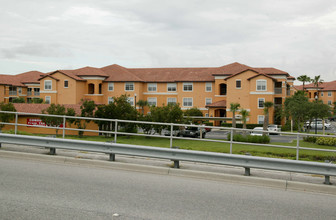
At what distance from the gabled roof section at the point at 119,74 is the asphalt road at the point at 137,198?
60.1 meters

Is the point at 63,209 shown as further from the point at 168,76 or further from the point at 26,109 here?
the point at 168,76

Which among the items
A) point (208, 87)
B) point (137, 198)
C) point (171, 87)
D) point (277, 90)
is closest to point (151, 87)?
point (171, 87)

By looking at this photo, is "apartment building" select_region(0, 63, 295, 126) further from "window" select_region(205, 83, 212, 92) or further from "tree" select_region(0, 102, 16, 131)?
"tree" select_region(0, 102, 16, 131)

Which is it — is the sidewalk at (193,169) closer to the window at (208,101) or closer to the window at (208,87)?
the window at (208,87)

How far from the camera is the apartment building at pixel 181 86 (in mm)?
59375

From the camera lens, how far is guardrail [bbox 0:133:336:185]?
336 inches

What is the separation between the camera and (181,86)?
67750 mm

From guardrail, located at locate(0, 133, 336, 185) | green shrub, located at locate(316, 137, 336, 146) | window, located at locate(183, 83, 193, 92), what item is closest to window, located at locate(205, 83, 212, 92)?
window, located at locate(183, 83, 193, 92)

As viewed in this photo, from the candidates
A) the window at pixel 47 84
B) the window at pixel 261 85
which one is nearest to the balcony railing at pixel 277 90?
the window at pixel 261 85

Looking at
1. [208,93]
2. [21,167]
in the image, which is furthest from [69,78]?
[21,167]

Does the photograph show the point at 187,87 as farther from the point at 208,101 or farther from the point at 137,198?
the point at 137,198

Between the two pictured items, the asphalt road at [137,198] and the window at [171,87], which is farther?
the window at [171,87]

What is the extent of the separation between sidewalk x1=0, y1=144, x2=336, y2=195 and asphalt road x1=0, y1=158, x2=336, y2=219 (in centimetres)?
34

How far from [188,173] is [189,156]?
453mm
